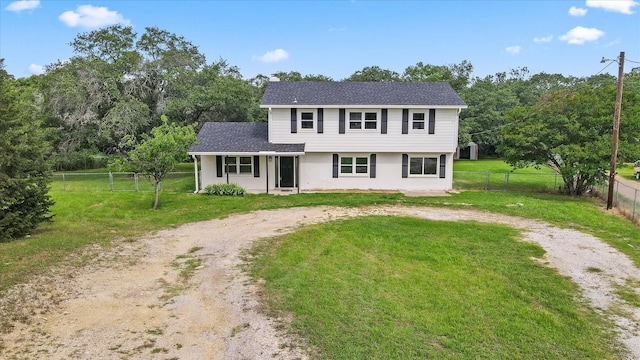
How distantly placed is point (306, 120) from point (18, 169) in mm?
13347

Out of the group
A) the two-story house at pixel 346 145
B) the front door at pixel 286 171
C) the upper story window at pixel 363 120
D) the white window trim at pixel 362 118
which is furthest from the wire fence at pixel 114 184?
the upper story window at pixel 363 120

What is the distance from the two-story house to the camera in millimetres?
21984

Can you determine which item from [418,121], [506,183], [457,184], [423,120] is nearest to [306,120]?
[418,121]

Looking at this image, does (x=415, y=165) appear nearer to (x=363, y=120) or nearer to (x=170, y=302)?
(x=363, y=120)

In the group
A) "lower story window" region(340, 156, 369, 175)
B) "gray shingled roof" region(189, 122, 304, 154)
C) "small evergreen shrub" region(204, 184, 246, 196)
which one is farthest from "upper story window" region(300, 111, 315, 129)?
"small evergreen shrub" region(204, 184, 246, 196)

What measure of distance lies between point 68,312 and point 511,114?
21.9m

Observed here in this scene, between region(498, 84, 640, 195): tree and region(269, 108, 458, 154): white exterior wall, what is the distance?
3.04m

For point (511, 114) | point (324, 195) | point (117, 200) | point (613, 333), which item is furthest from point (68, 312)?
point (511, 114)

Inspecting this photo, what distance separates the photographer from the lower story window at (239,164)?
22297 millimetres

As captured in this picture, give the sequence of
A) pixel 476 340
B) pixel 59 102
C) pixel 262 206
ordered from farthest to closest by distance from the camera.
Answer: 1. pixel 59 102
2. pixel 262 206
3. pixel 476 340

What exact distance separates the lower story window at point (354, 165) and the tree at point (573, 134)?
716 centimetres

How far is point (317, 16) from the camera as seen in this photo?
90.7 ft

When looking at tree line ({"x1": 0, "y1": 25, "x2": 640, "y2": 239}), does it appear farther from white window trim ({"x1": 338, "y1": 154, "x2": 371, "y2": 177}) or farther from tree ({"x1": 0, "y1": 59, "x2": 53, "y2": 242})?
white window trim ({"x1": 338, "y1": 154, "x2": 371, "y2": 177})

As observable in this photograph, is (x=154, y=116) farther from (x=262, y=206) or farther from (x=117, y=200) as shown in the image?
(x=262, y=206)
